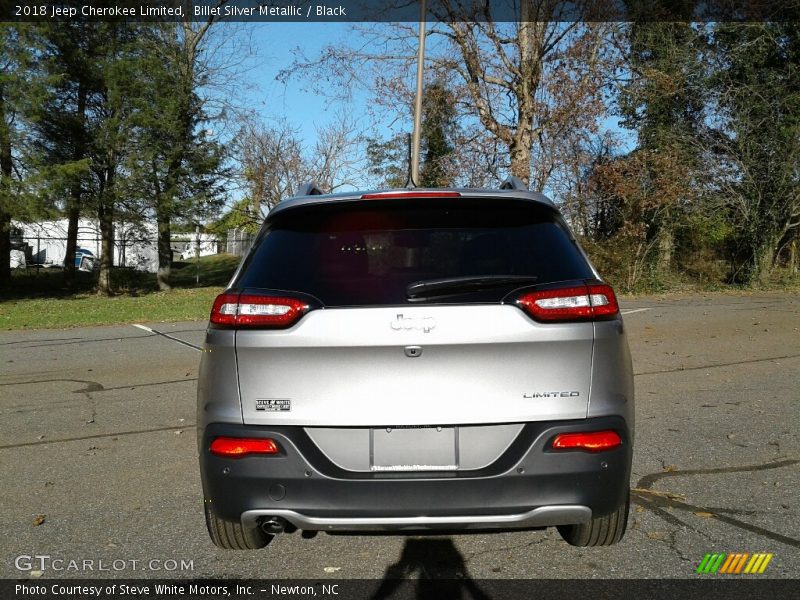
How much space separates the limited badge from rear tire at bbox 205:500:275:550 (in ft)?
2.25

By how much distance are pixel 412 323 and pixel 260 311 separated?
0.64 m

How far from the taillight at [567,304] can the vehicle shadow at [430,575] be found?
1273mm

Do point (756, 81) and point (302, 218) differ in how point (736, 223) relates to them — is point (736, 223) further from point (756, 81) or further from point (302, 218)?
point (302, 218)

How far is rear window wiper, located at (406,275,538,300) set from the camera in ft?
10.2

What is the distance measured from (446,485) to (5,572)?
7.34ft

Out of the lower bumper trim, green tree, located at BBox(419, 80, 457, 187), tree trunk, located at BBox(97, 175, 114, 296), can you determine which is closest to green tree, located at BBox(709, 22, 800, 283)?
green tree, located at BBox(419, 80, 457, 187)

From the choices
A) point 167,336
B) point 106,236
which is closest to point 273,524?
point 167,336

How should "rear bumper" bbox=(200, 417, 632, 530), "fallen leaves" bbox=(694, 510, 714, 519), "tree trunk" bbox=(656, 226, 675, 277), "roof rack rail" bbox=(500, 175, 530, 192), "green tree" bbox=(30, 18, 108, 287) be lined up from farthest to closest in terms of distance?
"tree trunk" bbox=(656, 226, 675, 277), "green tree" bbox=(30, 18, 108, 287), "fallen leaves" bbox=(694, 510, 714, 519), "roof rack rail" bbox=(500, 175, 530, 192), "rear bumper" bbox=(200, 417, 632, 530)

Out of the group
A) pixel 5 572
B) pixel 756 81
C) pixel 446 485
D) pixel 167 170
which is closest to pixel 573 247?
pixel 446 485

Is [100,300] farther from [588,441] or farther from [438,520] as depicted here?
[588,441]

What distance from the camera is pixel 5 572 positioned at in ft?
11.9

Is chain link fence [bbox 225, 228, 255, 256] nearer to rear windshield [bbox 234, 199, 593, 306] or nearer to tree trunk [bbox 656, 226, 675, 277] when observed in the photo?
tree trunk [bbox 656, 226, 675, 277]

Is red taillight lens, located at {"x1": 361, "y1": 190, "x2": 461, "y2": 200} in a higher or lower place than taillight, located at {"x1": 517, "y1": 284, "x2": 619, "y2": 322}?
higher

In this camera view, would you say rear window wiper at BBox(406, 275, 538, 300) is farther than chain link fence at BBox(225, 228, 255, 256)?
No
